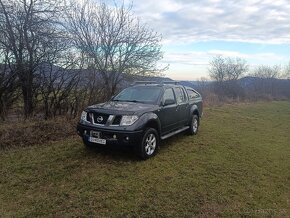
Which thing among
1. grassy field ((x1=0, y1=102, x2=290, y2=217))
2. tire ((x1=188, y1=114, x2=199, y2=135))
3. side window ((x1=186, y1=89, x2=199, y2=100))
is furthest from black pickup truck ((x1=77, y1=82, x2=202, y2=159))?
side window ((x1=186, y1=89, x2=199, y2=100))

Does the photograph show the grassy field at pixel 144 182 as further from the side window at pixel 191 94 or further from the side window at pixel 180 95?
the side window at pixel 191 94

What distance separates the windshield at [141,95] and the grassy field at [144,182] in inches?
54.8

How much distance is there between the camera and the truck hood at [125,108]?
6.40m

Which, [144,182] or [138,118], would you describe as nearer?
[144,182]

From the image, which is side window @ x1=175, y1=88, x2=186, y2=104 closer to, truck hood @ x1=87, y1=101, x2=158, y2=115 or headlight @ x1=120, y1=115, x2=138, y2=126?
truck hood @ x1=87, y1=101, x2=158, y2=115

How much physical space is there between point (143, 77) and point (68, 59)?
4.50 meters

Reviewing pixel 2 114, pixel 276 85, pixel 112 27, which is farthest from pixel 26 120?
pixel 276 85

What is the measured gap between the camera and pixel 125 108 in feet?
21.7

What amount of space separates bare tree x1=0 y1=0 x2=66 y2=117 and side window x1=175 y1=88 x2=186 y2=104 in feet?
16.5

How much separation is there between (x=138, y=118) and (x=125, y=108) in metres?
0.44

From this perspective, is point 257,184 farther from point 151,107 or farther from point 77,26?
point 77,26

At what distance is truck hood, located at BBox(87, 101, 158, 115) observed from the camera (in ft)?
21.0

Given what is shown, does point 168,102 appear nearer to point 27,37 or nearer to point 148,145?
point 148,145

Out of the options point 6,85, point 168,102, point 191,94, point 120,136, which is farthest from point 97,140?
point 6,85
